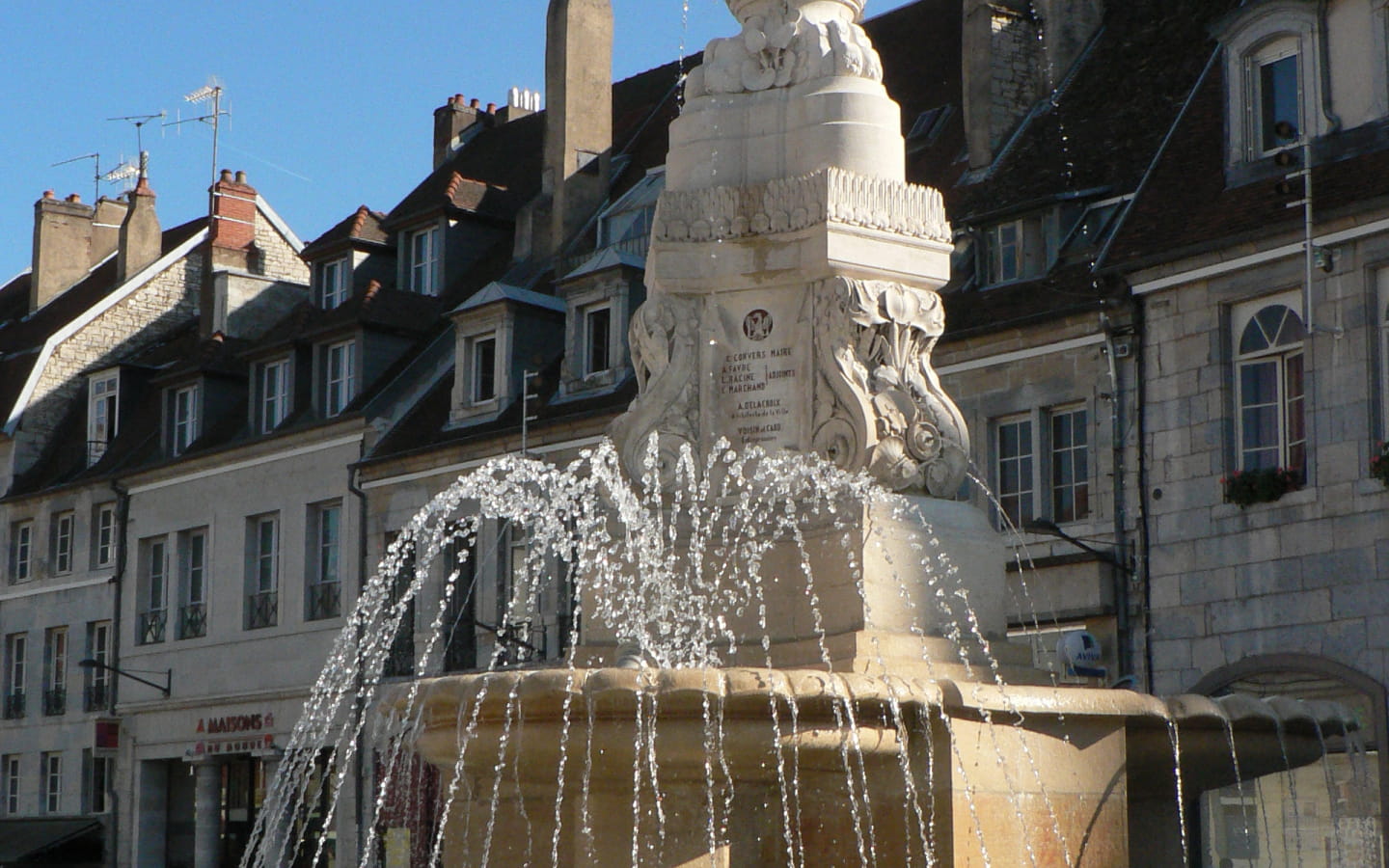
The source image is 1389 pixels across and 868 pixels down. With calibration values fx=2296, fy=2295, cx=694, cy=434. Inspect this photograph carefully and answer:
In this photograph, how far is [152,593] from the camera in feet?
132

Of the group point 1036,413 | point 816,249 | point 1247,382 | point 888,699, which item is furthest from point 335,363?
point 888,699

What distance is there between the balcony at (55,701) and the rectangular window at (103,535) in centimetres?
249

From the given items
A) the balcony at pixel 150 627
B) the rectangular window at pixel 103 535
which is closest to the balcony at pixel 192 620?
the balcony at pixel 150 627

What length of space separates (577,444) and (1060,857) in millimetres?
20901

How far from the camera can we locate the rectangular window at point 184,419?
39700mm

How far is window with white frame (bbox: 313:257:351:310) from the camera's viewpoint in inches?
1510

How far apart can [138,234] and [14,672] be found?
30.0 feet

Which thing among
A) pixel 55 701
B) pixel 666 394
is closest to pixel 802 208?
pixel 666 394

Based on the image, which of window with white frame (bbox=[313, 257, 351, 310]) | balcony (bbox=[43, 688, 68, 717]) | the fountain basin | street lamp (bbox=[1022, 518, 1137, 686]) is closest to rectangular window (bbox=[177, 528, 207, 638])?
balcony (bbox=[43, 688, 68, 717])

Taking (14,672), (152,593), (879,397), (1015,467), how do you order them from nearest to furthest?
(879,397) → (1015,467) → (152,593) → (14,672)

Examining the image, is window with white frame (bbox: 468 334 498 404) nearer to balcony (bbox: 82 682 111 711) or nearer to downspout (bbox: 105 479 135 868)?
downspout (bbox: 105 479 135 868)

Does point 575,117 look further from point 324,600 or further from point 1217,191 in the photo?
point 1217,191

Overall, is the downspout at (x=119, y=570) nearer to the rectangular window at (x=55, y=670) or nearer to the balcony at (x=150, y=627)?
the balcony at (x=150, y=627)

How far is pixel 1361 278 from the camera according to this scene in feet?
71.8
